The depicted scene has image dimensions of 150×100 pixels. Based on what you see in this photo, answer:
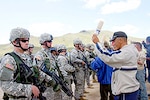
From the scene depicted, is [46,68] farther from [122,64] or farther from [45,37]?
[122,64]

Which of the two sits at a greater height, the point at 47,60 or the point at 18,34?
the point at 18,34

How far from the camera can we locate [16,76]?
3.80 metres

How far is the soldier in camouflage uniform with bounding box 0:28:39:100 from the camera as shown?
3691mm

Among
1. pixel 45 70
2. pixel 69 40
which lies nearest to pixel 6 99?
pixel 45 70

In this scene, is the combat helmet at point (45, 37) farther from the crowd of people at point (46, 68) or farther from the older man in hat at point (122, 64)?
the older man in hat at point (122, 64)

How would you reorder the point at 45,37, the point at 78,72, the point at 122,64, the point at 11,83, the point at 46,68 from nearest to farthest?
the point at 11,83
the point at 122,64
the point at 46,68
the point at 45,37
the point at 78,72

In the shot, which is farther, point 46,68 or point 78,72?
point 78,72

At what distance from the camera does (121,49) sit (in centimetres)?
448

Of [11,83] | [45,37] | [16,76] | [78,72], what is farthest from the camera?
[78,72]

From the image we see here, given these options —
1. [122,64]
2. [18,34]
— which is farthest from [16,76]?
[122,64]

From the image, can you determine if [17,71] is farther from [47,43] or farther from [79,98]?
[79,98]

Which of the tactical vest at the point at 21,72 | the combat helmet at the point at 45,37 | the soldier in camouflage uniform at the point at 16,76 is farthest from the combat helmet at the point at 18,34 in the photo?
the combat helmet at the point at 45,37

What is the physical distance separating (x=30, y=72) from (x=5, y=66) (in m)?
0.39

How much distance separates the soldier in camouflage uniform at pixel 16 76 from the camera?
3691 mm
